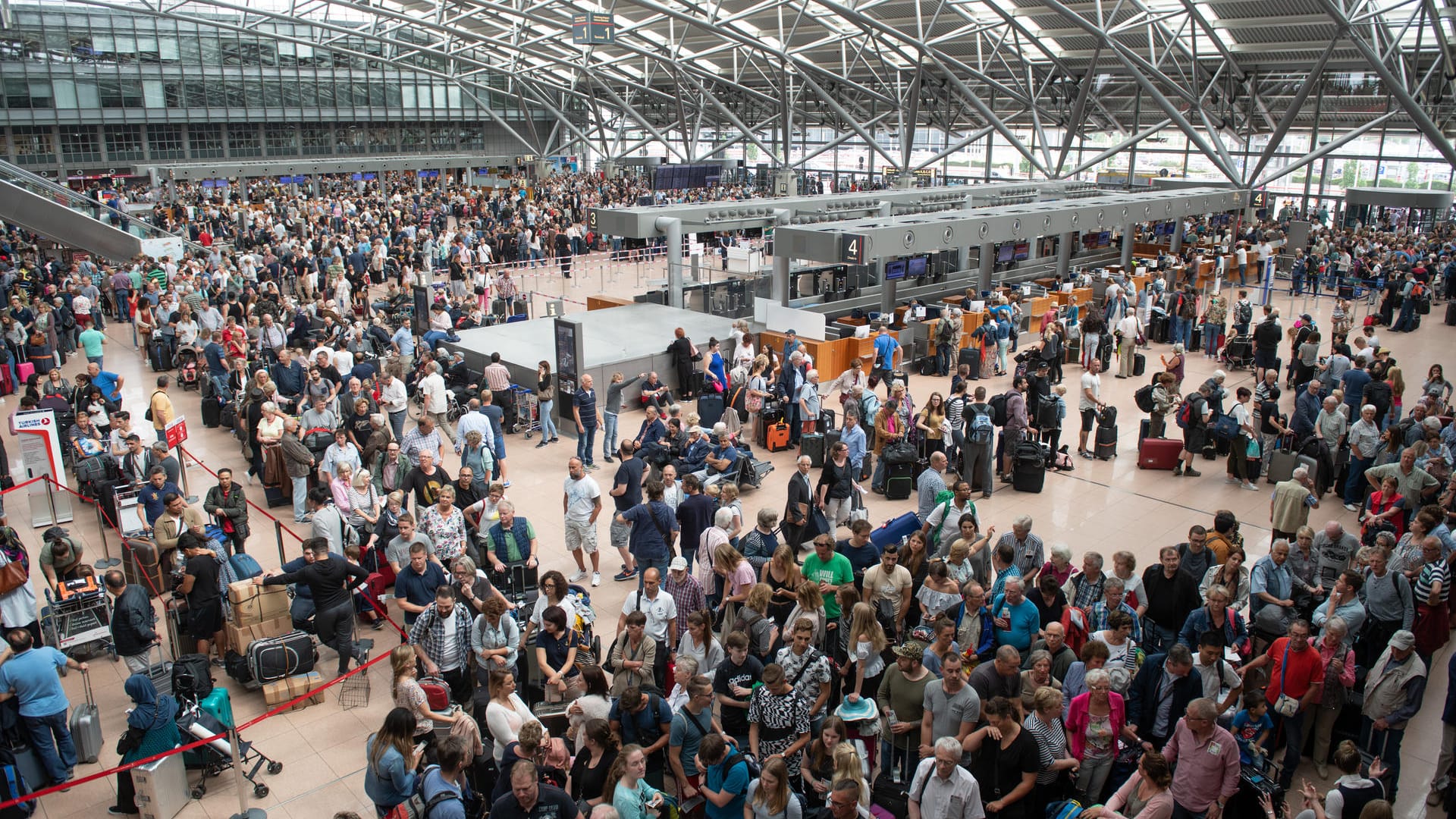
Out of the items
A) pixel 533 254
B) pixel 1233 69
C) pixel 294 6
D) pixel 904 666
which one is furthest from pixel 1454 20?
pixel 294 6

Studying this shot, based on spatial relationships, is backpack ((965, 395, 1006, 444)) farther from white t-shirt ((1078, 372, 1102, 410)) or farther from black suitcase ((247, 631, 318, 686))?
black suitcase ((247, 631, 318, 686))

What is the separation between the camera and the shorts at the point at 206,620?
308 inches

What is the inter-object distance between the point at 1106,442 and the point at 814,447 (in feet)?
12.9

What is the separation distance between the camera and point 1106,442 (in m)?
13.2

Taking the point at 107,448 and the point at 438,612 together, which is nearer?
the point at 438,612

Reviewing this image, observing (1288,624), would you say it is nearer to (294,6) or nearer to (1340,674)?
(1340,674)

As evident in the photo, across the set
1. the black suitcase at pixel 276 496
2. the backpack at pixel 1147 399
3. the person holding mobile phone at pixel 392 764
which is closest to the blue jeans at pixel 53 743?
the person holding mobile phone at pixel 392 764

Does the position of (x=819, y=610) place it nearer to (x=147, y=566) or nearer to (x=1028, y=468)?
(x=1028, y=468)

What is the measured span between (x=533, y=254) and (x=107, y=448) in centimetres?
2053

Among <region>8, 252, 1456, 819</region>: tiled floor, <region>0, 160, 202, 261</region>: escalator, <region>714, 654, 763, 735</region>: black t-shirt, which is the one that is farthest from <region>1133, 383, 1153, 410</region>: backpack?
<region>0, 160, 202, 261</region>: escalator

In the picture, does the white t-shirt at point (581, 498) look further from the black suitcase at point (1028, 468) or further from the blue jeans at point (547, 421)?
the black suitcase at point (1028, 468)

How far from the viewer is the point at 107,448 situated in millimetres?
11914

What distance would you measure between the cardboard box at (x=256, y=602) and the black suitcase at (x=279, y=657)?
407 mm

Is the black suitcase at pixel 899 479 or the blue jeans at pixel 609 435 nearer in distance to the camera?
the black suitcase at pixel 899 479
